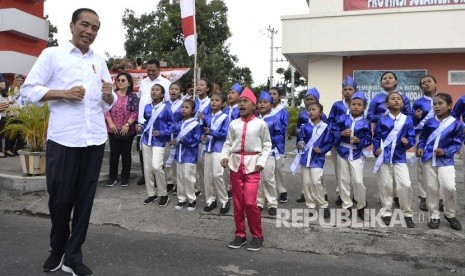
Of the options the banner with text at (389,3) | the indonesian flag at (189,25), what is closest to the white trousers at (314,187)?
the indonesian flag at (189,25)

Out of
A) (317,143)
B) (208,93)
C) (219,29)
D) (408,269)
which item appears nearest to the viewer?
(408,269)

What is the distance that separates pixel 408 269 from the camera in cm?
430

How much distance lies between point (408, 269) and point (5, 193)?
608cm

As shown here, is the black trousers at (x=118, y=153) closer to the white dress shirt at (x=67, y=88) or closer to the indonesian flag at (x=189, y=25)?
the indonesian flag at (x=189, y=25)

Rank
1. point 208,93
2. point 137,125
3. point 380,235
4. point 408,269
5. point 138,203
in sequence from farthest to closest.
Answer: point 137,125 → point 208,93 → point 138,203 → point 380,235 → point 408,269

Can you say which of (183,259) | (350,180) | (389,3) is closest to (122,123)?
(183,259)

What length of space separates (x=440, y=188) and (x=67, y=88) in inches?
170

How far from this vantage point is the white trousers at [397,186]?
5.36m

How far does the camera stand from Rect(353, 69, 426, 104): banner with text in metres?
10.7

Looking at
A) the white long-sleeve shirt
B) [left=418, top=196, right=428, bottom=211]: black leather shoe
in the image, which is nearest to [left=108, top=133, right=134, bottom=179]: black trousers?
the white long-sleeve shirt

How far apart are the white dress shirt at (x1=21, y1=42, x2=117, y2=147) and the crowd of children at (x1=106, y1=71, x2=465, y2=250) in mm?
1728

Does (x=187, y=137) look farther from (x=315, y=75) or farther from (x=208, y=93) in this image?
(x=315, y=75)

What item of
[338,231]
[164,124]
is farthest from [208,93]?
[338,231]

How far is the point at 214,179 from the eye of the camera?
6070 mm
